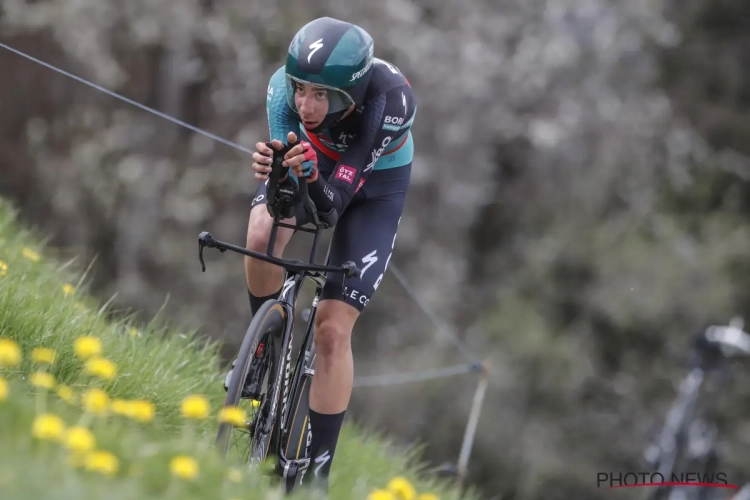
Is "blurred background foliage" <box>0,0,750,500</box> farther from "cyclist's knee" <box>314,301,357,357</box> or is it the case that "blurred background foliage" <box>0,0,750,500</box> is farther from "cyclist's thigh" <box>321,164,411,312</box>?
"cyclist's knee" <box>314,301,357,357</box>

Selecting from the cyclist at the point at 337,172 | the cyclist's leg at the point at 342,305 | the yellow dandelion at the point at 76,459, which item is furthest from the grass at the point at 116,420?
the cyclist at the point at 337,172

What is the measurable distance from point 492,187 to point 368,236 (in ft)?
64.0

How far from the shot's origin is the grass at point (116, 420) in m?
2.96

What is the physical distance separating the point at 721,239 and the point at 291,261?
63.5ft

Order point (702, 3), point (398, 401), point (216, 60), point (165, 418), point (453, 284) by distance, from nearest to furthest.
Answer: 1. point (165, 418)
2. point (216, 60)
3. point (398, 401)
4. point (453, 284)
5. point (702, 3)

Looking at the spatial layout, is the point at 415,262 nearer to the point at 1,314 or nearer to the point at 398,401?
the point at 398,401

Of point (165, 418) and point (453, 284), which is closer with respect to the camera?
point (165, 418)

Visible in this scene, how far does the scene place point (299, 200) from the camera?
14.9ft

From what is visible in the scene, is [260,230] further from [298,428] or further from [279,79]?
[298,428]

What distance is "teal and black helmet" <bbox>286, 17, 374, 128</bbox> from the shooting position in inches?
183

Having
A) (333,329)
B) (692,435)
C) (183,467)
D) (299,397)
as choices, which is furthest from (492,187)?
(183,467)

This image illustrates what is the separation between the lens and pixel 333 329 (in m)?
4.85

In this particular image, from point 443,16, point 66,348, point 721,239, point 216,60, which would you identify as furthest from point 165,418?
point 721,239

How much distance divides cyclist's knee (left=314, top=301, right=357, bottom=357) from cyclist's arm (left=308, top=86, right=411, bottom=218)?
449 mm
